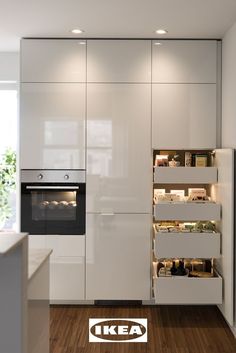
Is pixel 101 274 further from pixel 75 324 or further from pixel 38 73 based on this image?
pixel 38 73

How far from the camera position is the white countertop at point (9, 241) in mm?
1709

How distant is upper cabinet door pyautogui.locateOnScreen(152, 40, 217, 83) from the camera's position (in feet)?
13.5

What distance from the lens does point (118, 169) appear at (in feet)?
13.6

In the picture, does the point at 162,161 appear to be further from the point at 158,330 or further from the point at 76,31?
the point at 158,330

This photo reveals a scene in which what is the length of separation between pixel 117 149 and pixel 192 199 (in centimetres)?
79

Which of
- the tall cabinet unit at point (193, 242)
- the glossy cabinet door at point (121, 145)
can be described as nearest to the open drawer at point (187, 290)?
the tall cabinet unit at point (193, 242)

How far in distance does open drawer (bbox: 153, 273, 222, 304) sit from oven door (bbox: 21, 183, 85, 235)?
847 mm

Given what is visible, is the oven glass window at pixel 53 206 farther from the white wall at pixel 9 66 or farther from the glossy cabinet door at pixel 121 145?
the white wall at pixel 9 66

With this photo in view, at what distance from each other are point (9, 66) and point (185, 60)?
1787 mm

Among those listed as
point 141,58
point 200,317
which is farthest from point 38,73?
point 200,317

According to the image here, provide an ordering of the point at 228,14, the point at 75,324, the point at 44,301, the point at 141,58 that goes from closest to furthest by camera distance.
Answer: the point at 44,301
the point at 228,14
the point at 75,324
the point at 141,58

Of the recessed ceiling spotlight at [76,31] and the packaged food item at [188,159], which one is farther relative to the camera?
the packaged food item at [188,159]

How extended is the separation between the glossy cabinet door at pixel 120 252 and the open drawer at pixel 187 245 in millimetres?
252

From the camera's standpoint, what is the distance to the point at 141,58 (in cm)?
412
